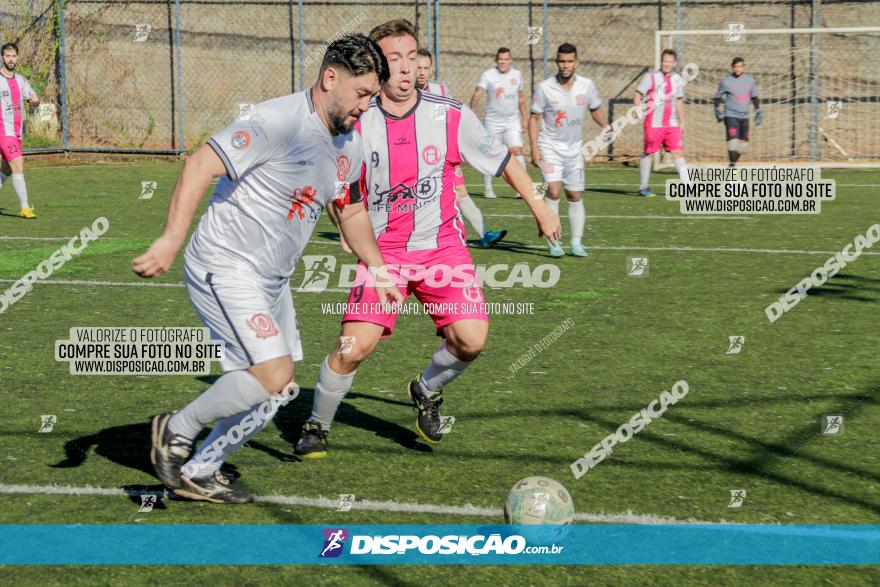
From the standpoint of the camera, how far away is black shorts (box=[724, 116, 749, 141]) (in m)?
22.9

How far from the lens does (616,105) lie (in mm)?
Answer: 25906

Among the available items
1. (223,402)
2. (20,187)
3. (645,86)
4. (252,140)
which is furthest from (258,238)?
(645,86)

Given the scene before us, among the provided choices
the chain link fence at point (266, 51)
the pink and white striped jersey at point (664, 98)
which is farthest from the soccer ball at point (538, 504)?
the chain link fence at point (266, 51)

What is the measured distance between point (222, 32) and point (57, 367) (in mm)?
19805

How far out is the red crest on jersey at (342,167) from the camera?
539cm

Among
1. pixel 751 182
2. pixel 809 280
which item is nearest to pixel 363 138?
pixel 809 280

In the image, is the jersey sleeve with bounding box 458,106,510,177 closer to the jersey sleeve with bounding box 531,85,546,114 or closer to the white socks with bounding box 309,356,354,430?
the white socks with bounding box 309,356,354,430

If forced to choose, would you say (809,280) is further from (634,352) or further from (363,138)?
(363,138)

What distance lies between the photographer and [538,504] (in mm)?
4957

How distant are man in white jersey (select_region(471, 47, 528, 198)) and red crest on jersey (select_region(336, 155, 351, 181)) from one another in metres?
13.0

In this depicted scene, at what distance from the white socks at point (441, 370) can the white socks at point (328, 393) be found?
1.75ft

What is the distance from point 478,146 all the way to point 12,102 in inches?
464

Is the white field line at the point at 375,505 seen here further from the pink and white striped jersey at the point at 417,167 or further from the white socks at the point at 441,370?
the pink and white striped jersey at the point at 417,167

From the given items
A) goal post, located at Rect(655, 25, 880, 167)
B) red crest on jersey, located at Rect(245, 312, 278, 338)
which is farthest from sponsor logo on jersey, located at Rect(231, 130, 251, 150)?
goal post, located at Rect(655, 25, 880, 167)
